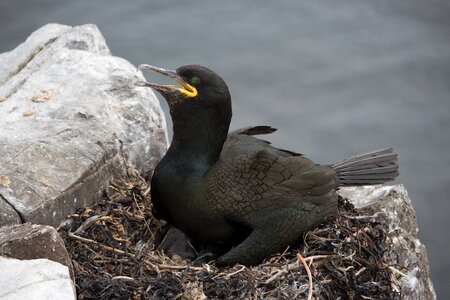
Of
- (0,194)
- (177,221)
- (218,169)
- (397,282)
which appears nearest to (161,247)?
(177,221)

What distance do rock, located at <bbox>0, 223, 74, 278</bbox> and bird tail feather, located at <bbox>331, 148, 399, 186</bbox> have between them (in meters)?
2.03

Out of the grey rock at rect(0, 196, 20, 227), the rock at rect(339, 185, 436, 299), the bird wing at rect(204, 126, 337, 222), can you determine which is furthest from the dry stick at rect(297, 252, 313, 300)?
the grey rock at rect(0, 196, 20, 227)

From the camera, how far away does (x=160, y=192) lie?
5184 mm

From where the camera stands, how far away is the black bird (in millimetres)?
5012

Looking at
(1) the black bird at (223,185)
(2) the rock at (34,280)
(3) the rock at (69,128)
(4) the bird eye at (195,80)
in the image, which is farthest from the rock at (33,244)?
(4) the bird eye at (195,80)

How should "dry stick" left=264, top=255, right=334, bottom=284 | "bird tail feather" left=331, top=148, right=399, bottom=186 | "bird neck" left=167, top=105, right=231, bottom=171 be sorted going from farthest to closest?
"bird tail feather" left=331, top=148, right=399, bottom=186
"bird neck" left=167, top=105, right=231, bottom=171
"dry stick" left=264, top=255, right=334, bottom=284

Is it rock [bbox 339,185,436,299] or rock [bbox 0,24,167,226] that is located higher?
rock [bbox 0,24,167,226]

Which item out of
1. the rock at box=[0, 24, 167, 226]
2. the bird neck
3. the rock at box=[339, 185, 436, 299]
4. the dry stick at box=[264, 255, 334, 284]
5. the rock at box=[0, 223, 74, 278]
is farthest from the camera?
the rock at box=[339, 185, 436, 299]

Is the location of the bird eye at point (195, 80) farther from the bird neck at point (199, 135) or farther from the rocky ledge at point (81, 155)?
the rocky ledge at point (81, 155)

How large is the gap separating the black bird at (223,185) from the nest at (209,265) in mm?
145

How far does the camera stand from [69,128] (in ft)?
17.8

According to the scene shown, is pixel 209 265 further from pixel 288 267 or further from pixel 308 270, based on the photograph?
pixel 308 270

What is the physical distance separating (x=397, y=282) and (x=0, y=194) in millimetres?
2271

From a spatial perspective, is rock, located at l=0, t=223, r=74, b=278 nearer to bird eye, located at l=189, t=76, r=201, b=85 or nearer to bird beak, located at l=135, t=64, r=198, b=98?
bird beak, located at l=135, t=64, r=198, b=98
